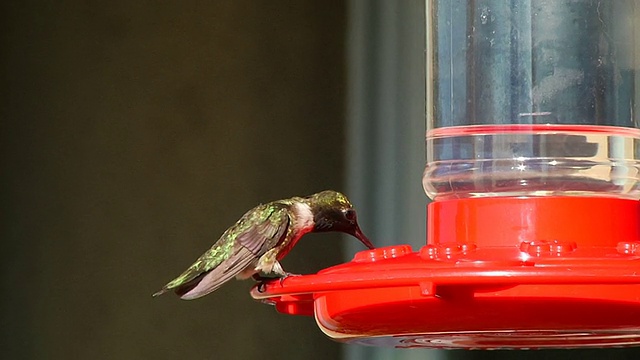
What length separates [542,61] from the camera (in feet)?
6.15

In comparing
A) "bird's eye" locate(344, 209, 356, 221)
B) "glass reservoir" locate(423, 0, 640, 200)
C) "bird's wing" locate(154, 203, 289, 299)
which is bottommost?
"bird's wing" locate(154, 203, 289, 299)

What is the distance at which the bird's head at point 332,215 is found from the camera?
2.27 m

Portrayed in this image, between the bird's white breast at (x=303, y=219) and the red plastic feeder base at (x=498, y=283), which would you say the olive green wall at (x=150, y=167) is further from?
the red plastic feeder base at (x=498, y=283)

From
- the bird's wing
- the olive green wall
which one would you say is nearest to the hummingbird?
the bird's wing

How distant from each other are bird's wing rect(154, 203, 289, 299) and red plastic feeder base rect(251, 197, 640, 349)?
1.45 feet

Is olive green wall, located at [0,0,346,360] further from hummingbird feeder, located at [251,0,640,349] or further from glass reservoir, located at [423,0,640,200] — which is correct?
glass reservoir, located at [423,0,640,200]

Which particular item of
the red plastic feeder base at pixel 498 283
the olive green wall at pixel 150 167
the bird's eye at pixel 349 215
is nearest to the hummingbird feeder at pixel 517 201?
the red plastic feeder base at pixel 498 283

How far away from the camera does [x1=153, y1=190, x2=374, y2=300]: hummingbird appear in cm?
211

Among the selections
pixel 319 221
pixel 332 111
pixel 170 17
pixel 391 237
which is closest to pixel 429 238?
pixel 319 221

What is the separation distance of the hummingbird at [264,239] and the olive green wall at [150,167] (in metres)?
0.81

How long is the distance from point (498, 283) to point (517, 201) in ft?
0.89

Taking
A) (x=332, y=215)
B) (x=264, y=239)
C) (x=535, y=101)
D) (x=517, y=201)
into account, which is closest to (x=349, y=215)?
(x=332, y=215)

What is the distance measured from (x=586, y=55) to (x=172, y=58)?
59.1 inches

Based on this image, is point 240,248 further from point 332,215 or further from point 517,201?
point 517,201
